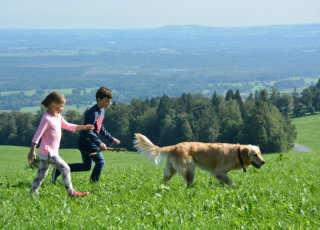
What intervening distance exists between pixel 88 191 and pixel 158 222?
9.32 ft

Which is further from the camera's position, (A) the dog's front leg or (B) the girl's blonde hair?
(A) the dog's front leg

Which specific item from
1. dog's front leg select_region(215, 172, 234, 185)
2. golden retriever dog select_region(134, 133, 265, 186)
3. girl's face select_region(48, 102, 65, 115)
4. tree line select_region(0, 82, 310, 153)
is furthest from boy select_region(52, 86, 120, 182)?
tree line select_region(0, 82, 310, 153)

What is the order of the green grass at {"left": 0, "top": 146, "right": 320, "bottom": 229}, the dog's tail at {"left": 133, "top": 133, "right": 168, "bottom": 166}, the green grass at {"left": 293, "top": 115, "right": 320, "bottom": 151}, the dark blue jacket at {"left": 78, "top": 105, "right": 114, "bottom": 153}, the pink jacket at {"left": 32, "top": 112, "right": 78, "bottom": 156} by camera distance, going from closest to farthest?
the green grass at {"left": 0, "top": 146, "right": 320, "bottom": 229}
the pink jacket at {"left": 32, "top": 112, "right": 78, "bottom": 156}
the dark blue jacket at {"left": 78, "top": 105, "right": 114, "bottom": 153}
the dog's tail at {"left": 133, "top": 133, "right": 168, "bottom": 166}
the green grass at {"left": 293, "top": 115, "right": 320, "bottom": 151}

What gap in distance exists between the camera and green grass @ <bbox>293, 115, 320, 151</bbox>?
281 feet

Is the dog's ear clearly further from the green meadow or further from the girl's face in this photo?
the girl's face

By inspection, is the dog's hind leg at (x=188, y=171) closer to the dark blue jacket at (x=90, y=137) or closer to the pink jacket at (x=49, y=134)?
the dark blue jacket at (x=90, y=137)

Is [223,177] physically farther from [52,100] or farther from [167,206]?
[52,100]

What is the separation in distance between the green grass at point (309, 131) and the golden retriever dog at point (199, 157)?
75.1 meters

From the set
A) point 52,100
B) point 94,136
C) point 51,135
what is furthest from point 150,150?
point 52,100

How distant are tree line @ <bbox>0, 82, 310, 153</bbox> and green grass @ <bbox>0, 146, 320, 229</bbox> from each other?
218 feet

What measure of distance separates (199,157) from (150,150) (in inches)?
42.4

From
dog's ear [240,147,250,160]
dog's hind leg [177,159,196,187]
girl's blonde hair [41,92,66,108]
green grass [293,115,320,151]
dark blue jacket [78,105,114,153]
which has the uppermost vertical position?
girl's blonde hair [41,92,66,108]

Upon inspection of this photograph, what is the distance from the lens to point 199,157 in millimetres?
8617

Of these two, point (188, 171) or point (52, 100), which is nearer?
point (52, 100)
